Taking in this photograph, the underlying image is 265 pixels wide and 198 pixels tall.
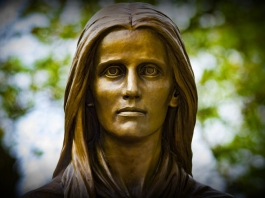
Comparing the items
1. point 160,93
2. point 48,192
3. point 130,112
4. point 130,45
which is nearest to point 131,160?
point 130,112

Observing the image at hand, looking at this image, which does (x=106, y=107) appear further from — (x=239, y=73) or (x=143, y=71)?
(x=239, y=73)

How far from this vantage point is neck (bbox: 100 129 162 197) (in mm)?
4320

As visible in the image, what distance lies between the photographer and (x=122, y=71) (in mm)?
4305

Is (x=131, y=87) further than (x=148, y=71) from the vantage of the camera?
No

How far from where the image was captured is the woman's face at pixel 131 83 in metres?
4.20

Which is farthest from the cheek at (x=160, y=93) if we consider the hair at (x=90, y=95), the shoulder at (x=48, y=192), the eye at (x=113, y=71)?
the shoulder at (x=48, y=192)

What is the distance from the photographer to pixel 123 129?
4195mm

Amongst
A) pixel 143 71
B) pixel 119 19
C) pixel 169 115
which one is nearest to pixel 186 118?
pixel 169 115

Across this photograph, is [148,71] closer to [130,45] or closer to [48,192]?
[130,45]

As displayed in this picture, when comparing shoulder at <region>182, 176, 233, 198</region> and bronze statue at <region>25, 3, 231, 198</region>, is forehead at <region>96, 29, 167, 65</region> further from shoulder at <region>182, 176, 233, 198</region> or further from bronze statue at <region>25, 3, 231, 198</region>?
shoulder at <region>182, 176, 233, 198</region>

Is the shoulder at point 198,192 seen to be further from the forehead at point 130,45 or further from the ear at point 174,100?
the forehead at point 130,45

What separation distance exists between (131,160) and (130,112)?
0.38 metres

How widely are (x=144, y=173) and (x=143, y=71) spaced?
0.70 m

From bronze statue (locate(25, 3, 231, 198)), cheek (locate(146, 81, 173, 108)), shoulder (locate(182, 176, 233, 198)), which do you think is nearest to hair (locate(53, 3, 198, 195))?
bronze statue (locate(25, 3, 231, 198))
